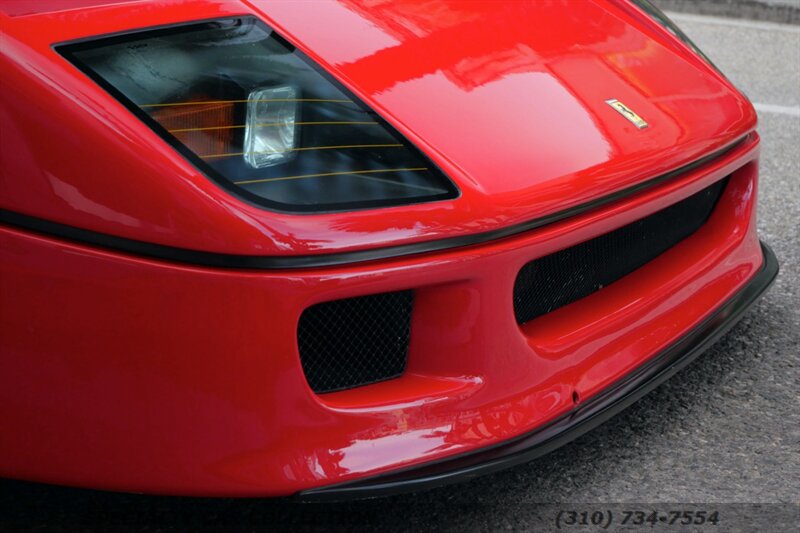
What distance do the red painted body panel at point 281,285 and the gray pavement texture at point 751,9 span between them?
491cm

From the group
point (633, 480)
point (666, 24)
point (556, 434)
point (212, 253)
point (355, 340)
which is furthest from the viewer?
point (666, 24)

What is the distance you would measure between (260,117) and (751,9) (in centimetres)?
553

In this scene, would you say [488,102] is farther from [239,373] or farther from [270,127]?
[239,373]

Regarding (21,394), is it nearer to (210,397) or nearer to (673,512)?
(210,397)

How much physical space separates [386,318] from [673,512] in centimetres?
67

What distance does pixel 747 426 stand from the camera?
228cm

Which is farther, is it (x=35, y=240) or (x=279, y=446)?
(x=279, y=446)

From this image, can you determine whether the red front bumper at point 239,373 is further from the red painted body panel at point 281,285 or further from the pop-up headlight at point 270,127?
the pop-up headlight at point 270,127

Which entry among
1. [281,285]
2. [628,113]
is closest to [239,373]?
[281,285]

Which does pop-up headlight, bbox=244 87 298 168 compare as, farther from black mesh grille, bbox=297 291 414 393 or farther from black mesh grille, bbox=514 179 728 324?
black mesh grille, bbox=514 179 728 324

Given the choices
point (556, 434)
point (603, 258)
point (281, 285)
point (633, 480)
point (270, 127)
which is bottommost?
point (633, 480)

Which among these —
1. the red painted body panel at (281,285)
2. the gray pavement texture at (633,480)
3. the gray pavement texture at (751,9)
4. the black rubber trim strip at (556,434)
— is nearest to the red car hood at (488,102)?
the red painted body panel at (281,285)

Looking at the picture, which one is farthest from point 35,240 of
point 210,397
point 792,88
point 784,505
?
point 792,88

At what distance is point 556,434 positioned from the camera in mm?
1896
